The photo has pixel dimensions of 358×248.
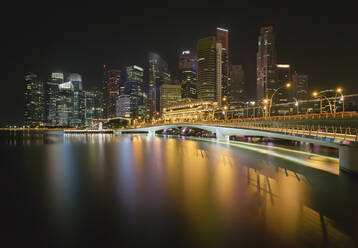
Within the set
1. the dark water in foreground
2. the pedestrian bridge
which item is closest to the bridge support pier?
the pedestrian bridge

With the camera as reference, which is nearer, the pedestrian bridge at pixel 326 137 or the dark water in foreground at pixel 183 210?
the dark water in foreground at pixel 183 210

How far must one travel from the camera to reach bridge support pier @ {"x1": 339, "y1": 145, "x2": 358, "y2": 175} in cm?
1669

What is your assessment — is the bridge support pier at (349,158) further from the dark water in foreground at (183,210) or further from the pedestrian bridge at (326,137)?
the dark water in foreground at (183,210)

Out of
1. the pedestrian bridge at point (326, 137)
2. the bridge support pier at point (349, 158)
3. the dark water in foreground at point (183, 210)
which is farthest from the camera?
the pedestrian bridge at point (326, 137)

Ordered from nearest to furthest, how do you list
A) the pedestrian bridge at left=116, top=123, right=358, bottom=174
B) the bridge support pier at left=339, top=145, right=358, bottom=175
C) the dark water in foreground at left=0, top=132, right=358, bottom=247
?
the dark water in foreground at left=0, top=132, right=358, bottom=247 < the bridge support pier at left=339, top=145, right=358, bottom=175 < the pedestrian bridge at left=116, top=123, right=358, bottom=174

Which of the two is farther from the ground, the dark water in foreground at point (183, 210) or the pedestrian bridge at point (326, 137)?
the pedestrian bridge at point (326, 137)

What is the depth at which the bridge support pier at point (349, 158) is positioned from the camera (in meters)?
16.7

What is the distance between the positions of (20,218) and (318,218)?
1447cm

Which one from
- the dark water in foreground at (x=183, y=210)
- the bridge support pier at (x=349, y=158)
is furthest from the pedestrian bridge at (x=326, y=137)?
the dark water in foreground at (x=183, y=210)

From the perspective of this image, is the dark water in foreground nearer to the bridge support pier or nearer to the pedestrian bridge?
the bridge support pier

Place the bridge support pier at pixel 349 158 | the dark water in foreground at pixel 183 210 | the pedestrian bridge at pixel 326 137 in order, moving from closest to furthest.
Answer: the dark water in foreground at pixel 183 210 → the bridge support pier at pixel 349 158 → the pedestrian bridge at pixel 326 137

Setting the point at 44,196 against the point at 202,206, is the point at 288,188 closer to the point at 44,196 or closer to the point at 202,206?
the point at 202,206

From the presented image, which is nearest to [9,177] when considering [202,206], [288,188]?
[202,206]

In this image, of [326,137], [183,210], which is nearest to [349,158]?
[326,137]
